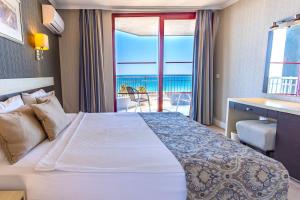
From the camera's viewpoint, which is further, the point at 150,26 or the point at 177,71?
the point at 177,71

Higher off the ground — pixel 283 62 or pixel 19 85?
pixel 283 62

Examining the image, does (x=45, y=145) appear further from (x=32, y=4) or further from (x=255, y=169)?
(x=32, y=4)

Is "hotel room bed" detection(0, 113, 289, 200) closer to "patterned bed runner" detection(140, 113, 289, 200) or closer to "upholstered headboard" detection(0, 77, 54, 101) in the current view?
"patterned bed runner" detection(140, 113, 289, 200)

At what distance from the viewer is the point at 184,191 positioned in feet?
4.13

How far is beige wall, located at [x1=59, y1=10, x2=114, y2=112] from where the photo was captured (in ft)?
13.5

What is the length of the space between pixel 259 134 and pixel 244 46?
5.98 ft

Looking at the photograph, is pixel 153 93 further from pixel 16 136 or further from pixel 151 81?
pixel 16 136

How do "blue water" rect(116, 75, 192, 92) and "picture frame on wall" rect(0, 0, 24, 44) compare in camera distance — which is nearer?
"picture frame on wall" rect(0, 0, 24, 44)

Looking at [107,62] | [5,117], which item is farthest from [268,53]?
[5,117]

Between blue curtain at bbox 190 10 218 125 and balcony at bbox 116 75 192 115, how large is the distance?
1.60 ft

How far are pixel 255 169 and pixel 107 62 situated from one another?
3.66 metres

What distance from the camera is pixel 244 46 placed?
357 centimetres

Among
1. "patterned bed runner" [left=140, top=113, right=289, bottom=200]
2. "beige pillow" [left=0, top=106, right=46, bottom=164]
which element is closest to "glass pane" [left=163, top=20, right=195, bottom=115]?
"patterned bed runner" [left=140, top=113, right=289, bottom=200]

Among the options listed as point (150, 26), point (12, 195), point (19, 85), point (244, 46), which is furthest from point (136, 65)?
point (12, 195)
